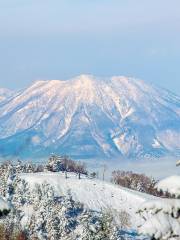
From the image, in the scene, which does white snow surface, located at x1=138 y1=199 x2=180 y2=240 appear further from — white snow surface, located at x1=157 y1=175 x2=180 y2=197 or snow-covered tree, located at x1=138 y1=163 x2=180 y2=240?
white snow surface, located at x1=157 y1=175 x2=180 y2=197

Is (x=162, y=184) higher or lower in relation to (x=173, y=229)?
higher

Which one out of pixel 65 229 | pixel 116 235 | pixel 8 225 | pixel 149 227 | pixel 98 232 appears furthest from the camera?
pixel 65 229

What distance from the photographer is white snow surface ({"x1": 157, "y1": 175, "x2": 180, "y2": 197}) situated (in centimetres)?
1289

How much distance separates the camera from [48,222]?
16750 centimetres

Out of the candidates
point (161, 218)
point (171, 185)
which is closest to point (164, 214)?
point (161, 218)

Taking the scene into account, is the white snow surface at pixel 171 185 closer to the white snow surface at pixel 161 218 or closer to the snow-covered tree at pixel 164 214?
the snow-covered tree at pixel 164 214

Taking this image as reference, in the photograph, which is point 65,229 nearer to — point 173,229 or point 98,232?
point 98,232

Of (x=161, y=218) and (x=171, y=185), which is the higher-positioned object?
(x=171, y=185)

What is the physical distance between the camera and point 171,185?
1313 centimetres

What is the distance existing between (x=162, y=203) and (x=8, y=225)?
478ft

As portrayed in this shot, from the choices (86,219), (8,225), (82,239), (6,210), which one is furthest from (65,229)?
(6,210)

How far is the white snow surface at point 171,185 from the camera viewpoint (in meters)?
12.9

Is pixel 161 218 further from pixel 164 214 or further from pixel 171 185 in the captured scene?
pixel 171 185

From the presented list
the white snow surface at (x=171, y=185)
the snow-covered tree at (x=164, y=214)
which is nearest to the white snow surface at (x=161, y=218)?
the snow-covered tree at (x=164, y=214)
